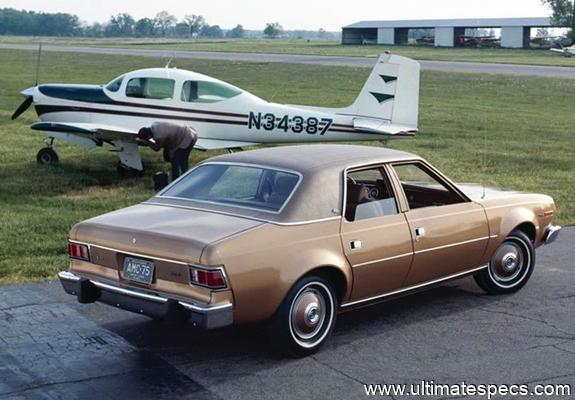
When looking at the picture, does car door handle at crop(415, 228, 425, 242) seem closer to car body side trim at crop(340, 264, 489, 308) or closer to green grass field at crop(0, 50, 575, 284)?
car body side trim at crop(340, 264, 489, 308)

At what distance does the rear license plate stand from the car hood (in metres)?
0.07

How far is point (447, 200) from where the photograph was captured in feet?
25.0

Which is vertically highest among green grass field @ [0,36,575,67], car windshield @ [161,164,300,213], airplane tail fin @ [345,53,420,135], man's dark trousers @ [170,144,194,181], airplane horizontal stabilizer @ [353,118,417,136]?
green grass field @ [0,36,575,67]

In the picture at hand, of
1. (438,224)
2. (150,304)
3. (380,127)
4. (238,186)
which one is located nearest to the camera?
(150,304)

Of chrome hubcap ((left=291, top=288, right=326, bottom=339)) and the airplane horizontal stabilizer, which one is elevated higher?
the airplane horizontal stabilizer

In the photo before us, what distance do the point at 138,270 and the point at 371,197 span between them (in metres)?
2.13

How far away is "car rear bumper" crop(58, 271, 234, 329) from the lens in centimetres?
565

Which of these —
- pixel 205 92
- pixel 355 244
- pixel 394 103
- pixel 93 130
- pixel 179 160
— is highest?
pixel 205 92

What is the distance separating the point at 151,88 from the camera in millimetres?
16172

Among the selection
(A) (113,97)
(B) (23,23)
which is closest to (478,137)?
(A) (113,97)

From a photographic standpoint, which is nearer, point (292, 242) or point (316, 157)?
point (292, 242)

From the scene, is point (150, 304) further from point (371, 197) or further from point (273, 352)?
point (371, 197)

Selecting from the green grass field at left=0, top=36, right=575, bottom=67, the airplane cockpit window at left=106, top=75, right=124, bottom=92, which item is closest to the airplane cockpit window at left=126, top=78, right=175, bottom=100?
the airplane cockpit window at left=106, top=75, right=124, bottom=92

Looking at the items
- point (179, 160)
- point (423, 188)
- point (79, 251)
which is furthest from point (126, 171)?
point (79, 251)
